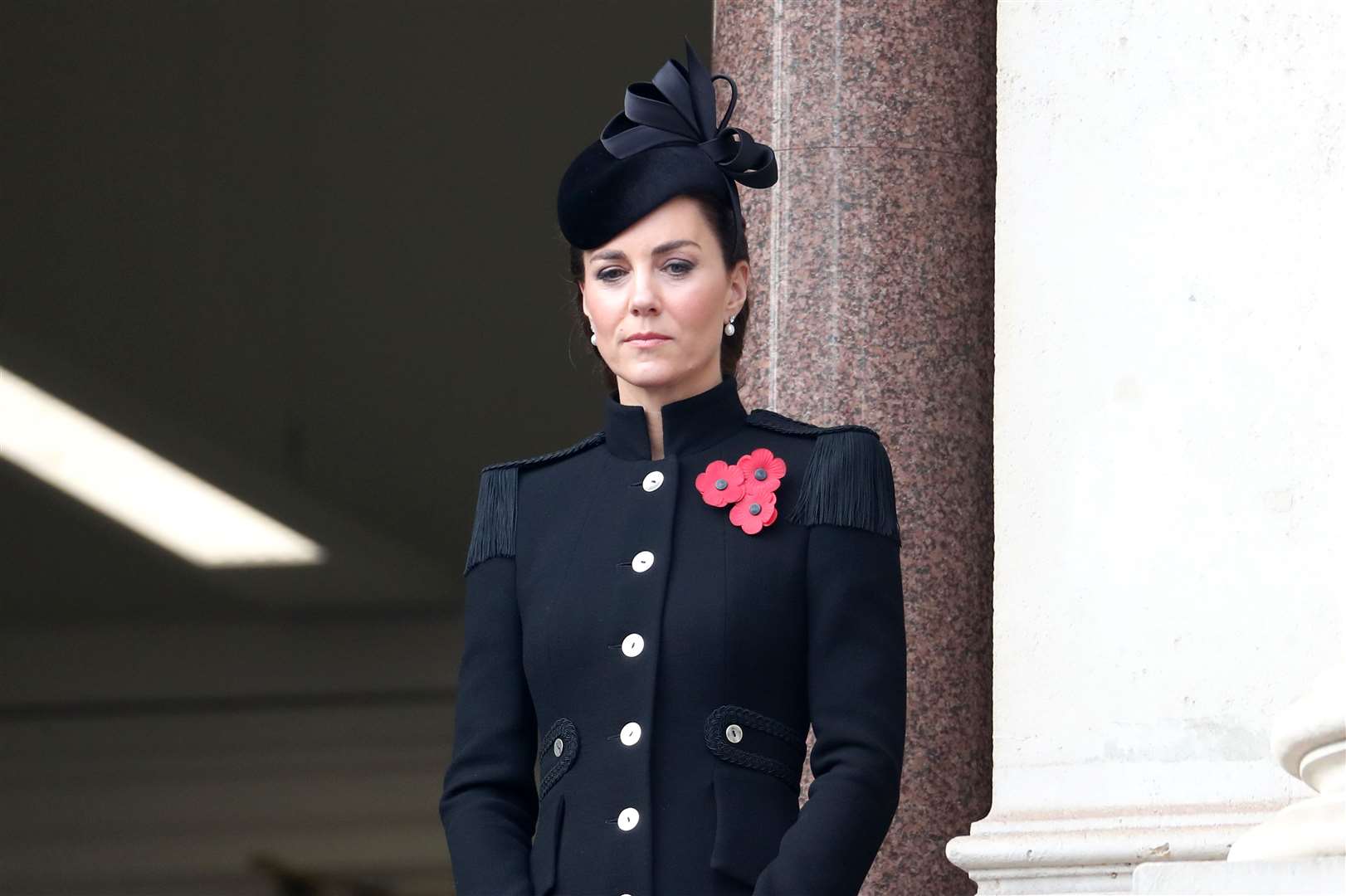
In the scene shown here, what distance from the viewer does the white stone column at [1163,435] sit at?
4.14 m

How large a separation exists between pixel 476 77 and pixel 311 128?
3.23 ft

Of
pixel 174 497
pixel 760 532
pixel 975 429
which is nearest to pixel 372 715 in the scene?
pixel 174 497

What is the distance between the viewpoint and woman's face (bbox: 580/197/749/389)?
11.3 ft

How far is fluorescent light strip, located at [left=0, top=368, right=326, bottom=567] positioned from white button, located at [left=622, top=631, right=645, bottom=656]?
10.7m

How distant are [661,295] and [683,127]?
302 millimetres

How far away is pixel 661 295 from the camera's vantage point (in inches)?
136

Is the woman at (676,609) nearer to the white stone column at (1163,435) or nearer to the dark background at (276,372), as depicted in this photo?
the white stone column at (1163,435)

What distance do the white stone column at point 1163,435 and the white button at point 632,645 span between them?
1.18m

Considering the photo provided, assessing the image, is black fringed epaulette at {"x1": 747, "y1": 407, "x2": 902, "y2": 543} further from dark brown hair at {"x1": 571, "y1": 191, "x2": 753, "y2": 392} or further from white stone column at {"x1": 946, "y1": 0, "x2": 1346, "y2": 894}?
white stone column at {"x1": 946, "y1": 0, "x2": 1346, "y2": 894}

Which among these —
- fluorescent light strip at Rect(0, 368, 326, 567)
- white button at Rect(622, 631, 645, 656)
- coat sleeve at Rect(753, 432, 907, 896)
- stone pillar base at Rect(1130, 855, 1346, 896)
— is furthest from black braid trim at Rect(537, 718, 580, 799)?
fluorescent light strip at Rect(0, 368, 326, 567)

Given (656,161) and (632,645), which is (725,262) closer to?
(656,161)

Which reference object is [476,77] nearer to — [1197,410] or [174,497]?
[174,497]

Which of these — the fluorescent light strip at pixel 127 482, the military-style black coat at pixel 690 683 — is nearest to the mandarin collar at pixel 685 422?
the military-style black coat at pixel 690 683

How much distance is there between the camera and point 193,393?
44.1 feet
